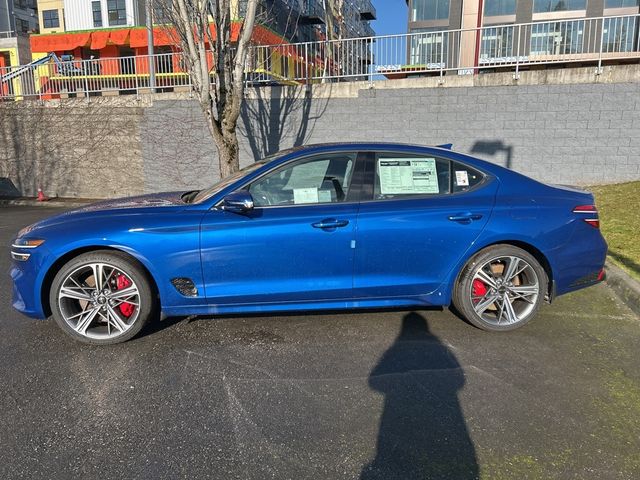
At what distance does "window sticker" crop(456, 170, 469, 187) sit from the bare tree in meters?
5.67

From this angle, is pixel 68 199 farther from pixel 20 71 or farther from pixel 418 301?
pixel 418 301

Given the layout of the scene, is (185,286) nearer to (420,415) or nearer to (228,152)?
(420,415)

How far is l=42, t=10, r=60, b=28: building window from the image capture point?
33.4 m

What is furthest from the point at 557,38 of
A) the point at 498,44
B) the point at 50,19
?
the point at 50,19

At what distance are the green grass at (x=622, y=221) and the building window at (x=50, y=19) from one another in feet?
123

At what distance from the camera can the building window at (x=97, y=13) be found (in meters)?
28.8

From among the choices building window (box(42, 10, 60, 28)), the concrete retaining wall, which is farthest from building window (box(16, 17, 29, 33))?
the concrete retaining wall

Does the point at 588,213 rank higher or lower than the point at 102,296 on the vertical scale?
higher

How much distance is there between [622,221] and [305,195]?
5991 mm

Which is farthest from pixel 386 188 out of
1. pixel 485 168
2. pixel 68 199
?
pixel 68 199

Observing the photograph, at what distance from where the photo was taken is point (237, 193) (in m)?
3.50

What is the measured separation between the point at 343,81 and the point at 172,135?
4.96m

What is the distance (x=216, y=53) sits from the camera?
838 centimetres

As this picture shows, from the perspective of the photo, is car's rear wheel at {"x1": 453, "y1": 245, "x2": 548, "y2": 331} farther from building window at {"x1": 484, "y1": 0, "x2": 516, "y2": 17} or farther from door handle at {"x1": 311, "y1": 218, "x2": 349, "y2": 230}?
building window at {"x1": 484, "y1": 0, "x2": 516, "y2": 17}
